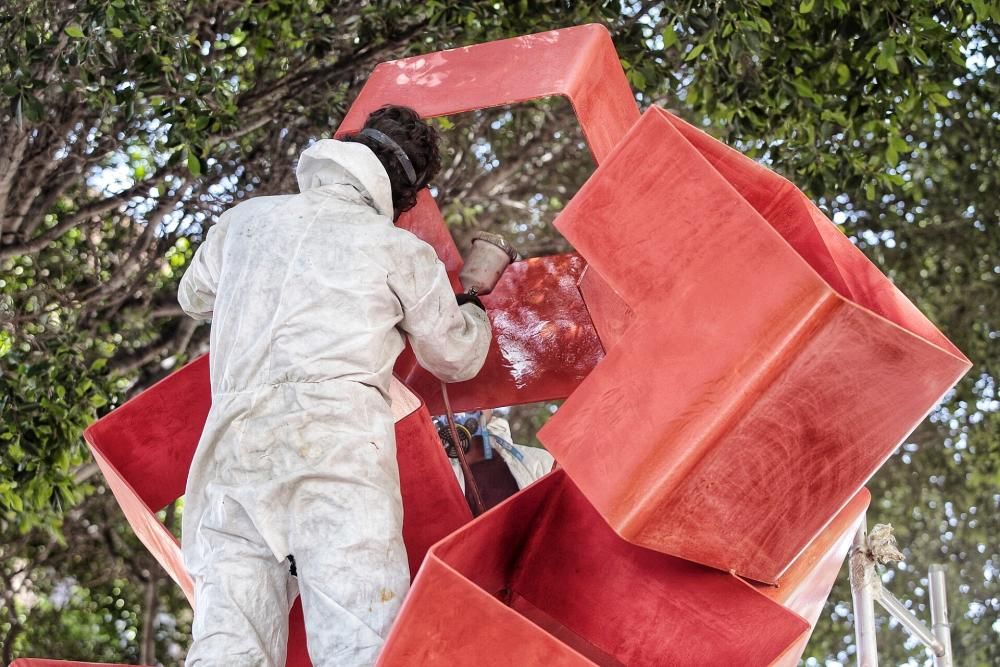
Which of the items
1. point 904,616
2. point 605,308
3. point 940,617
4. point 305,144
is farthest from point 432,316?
point 305,144

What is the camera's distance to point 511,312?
13.8ft

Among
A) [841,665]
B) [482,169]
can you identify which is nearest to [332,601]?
[482,169]

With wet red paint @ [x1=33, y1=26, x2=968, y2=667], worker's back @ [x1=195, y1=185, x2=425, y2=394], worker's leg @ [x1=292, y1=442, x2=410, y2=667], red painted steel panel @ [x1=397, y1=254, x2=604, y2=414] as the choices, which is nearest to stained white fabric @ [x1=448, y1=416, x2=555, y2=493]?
red painted steel panel @ [x1=397, y1=254, x2=604, y2=414]

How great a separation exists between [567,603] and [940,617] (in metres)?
1.99

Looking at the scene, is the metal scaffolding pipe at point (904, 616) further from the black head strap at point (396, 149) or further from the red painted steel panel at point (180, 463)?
the black head strap at point (396, 149)

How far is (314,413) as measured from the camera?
3006mm

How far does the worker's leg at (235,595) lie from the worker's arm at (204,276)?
2.29ft

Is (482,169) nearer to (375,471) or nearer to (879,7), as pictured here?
(879,7)

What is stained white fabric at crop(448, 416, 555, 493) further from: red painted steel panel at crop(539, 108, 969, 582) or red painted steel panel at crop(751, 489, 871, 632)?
red painted steel panel at crop(539, 108, 969, 582)

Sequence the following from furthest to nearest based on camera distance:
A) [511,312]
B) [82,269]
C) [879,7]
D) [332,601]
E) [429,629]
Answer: [82,269] → [879,7] → [511,312] → [332,601] → [429,629]

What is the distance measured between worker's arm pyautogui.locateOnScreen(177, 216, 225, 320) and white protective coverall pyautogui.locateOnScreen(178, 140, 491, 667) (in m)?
0.09

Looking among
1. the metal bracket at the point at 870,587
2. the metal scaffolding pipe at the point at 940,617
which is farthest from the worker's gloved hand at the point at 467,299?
the metal scaffolding pipe at the point at 940,617

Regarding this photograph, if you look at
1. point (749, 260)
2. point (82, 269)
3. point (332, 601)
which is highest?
point (749, 260)

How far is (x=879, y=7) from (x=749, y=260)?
11.6 feet
